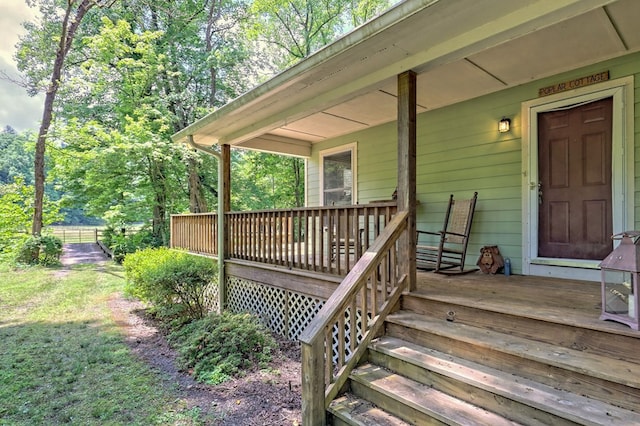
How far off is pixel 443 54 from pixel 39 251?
517 inches

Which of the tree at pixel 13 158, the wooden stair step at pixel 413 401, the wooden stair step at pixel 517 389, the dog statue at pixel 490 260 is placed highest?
the tree at pixel 13 158

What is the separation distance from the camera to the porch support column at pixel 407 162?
9.61 ft

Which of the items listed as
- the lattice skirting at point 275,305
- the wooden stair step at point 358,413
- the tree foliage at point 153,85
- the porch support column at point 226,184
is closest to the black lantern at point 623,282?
the wooden stair step at point 358,413

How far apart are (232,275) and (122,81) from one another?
10419mm

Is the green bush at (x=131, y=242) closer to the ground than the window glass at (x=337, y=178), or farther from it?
closer to the ground

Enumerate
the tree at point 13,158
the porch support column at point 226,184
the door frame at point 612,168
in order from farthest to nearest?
the tree at point 13,158
the porch support column at point 226,184
the door frame at point 612,168

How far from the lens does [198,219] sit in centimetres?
695

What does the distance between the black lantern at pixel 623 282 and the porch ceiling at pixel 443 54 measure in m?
1.51

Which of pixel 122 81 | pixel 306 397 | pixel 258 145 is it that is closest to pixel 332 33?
pixel 122 81

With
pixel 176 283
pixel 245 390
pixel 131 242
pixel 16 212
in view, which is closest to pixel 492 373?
pixel 245 390

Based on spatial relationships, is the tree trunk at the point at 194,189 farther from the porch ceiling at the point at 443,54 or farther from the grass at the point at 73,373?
the porch ceiling at the point at 443,54

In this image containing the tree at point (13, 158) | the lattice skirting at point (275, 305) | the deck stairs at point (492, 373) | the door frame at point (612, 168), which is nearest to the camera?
the deck stairs at point (492, 373)

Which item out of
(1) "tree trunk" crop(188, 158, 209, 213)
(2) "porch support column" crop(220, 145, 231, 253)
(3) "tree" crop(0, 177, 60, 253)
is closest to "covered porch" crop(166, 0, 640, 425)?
(2) "porch support column" crop(220, 145, 231, 253)

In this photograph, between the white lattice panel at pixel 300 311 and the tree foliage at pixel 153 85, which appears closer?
the white lattice panel at pixel 300 311
